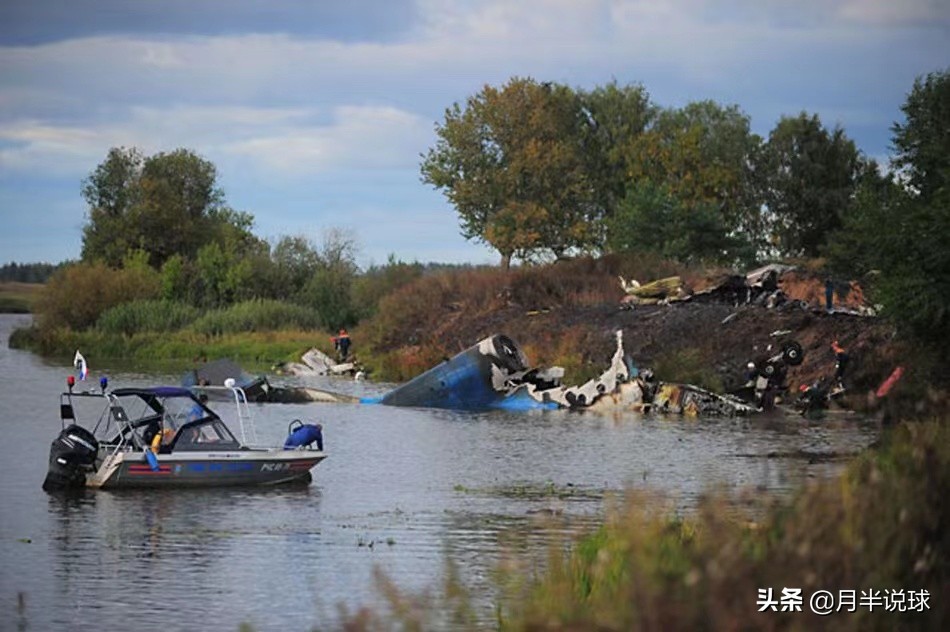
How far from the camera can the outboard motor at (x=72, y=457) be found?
981 inches

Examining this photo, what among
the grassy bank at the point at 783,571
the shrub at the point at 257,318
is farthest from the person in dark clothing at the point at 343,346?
the grassy bank at the point at 783,571

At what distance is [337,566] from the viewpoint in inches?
757

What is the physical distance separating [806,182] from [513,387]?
53.4 metres

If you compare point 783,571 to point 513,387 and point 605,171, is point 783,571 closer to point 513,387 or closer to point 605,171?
point 513,387

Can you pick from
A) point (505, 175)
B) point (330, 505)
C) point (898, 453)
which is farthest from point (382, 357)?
point (898, 453)

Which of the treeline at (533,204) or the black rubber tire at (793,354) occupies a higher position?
the treeline at (533,204)

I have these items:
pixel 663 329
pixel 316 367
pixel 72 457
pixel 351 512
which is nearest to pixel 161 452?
pixel 72 457

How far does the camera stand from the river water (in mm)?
17062

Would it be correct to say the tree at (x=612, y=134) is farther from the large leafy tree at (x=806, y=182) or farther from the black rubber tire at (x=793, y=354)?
the black rubber tire at (x=793, y=354)

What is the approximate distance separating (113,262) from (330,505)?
76.6 metres

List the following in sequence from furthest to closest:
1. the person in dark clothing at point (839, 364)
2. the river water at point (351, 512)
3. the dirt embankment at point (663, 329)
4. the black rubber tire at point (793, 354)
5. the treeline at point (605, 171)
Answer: the treeline at point (605, 171) → the dirt embankment at point (663, 329) → the black rubber tire at point (793, 354) → the person in dark clothing at point (839, 364) → the river water at point (351, 512)

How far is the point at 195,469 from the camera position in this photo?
25266 mm

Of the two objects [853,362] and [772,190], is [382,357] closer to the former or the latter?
[853,362]

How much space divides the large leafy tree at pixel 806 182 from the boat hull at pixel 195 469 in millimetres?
71224
